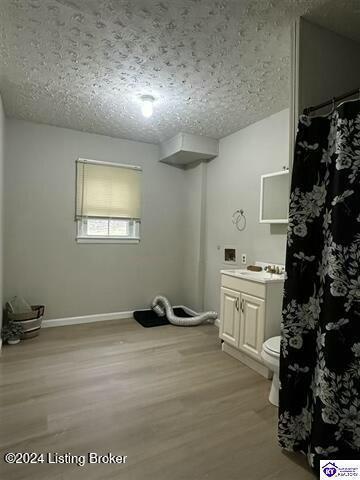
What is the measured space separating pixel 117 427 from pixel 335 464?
4.04 feet

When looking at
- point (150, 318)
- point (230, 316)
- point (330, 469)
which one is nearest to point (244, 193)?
point (230, 316)

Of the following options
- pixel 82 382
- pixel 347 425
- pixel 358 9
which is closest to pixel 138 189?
pixel 82 382

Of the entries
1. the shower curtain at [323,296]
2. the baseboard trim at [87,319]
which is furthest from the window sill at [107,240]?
the shower curtain at [323,296]

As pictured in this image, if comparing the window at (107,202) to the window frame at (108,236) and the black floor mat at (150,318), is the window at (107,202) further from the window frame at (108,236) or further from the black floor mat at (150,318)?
the black floor mat at (150,318)

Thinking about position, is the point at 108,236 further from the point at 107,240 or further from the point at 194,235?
the point at 194,235

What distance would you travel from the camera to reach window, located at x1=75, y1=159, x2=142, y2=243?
12.1 feet

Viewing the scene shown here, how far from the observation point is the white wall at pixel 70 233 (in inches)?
133

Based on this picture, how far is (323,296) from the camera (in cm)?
139

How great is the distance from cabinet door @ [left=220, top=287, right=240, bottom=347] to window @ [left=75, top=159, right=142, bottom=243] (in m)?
1.72

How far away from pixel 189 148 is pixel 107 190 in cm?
127

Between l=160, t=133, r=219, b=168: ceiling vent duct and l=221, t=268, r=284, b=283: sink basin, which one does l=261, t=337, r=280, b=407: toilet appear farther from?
l=160, t=133, r=219, b=168: ceiling vent duct

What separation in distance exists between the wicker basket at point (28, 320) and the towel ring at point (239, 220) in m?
2.64

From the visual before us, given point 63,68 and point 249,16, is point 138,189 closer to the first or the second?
point 63,68

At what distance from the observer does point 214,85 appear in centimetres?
242
